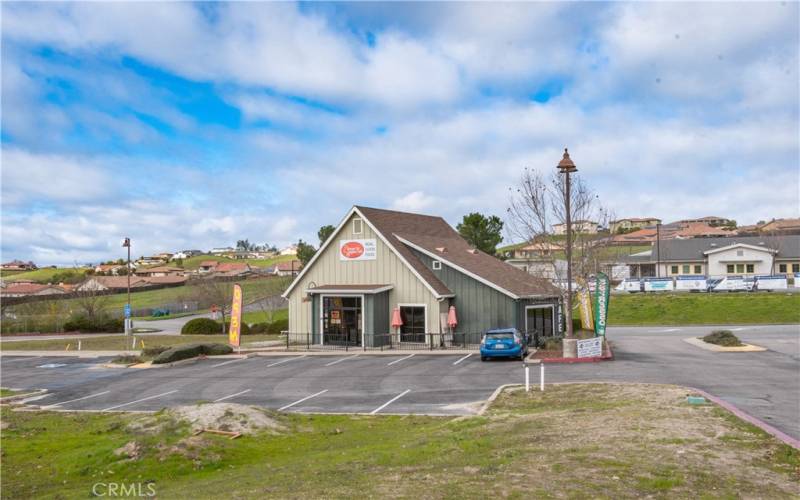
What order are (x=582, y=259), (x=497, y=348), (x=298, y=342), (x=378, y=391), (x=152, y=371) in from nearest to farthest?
1. (x=378, y=391)
2. (x=497, y=348)
3. (x=152, y=371)
4. (x=582, y=259)
5. (x=298, y=342)

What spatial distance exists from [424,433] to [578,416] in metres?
3.33

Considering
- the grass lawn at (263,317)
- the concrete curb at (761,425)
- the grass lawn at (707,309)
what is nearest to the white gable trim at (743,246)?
the grass lawn at (707,309)

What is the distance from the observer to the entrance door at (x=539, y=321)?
117ft

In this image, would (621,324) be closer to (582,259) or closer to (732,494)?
(582,259)

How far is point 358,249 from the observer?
39.3m

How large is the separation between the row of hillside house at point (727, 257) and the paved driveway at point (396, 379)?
A: 161 feet

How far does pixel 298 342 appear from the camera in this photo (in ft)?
131

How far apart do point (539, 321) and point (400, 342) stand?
8288 mm

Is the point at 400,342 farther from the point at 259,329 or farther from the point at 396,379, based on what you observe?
the point at 259,329

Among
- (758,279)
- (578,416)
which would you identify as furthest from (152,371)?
(758,279)

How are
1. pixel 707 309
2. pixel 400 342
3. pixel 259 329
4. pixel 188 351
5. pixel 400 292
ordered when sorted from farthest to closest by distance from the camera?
1. pixel 707 309
2. pixel 259 329
3. pixel 400 292
4. pixel 400 342
5. pixel 188 351

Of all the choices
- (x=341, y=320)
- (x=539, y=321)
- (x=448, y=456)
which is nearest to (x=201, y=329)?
(x=341, y=320)

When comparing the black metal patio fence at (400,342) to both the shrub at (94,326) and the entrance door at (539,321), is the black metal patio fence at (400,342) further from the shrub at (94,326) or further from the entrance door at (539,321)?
the shrub at (94,326)

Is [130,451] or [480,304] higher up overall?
[480,304]
